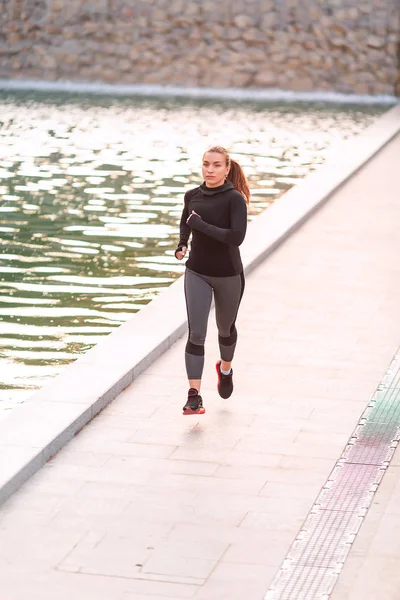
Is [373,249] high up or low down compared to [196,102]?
up

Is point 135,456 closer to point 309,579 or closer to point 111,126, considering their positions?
point 309,579

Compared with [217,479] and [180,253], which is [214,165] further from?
[217,479]

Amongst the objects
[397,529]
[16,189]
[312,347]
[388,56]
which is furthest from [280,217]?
[388,56]

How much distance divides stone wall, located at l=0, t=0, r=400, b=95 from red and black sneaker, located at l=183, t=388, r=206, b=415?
21699 mm

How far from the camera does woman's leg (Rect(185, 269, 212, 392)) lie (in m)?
6.46

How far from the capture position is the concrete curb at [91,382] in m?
5.87

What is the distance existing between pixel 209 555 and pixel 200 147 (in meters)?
13.9

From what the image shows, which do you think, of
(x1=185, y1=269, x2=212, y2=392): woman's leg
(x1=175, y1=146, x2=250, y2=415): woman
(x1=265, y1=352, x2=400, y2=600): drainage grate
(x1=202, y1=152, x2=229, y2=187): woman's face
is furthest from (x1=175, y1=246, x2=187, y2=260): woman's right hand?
(x1=265, y1=352, x2=400, y2=600): drainage grate

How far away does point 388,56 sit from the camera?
27.2m

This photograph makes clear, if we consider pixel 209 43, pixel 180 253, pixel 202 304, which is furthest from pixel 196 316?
pixel 209 43

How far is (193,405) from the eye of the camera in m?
6.55

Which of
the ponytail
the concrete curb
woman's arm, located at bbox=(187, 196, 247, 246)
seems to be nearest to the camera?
the concrete curb

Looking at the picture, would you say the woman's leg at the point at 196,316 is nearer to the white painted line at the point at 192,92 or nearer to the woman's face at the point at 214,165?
the woman's face at the point at 214,165

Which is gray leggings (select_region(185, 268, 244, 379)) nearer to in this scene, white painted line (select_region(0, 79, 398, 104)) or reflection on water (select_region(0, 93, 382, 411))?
reflection on water (select_region(0, 93, 382, 411))
